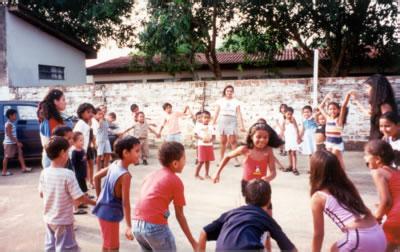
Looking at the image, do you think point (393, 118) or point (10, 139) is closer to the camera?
point (393, 118)

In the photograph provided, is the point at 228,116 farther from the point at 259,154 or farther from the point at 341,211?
the point at 341,211

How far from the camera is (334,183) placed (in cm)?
251

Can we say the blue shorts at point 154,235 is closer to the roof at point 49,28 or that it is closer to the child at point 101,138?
the child at point 101,138

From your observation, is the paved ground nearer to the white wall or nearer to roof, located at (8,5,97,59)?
the white wall

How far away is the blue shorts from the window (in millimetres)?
15709

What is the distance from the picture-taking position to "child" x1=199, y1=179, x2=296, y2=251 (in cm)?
222

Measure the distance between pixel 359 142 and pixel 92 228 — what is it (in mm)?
8375

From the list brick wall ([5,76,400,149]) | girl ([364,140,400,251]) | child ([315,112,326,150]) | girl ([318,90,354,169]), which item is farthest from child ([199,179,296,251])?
brick wall ([5,76,400,149])

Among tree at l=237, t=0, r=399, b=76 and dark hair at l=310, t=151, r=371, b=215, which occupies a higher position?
tree at l=237, t=0, r=399, b=76

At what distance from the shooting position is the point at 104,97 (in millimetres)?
12883

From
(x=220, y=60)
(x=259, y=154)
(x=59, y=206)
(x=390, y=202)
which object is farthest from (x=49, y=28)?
(x=390, y=202)

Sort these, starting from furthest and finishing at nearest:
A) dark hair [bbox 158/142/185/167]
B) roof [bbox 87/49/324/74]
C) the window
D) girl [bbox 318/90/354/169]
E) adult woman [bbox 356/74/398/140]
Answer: roof [bbox 87/49/324/74]
the window
girl [bbox 318/90/354/169]
adult woman [bbox 356/74/398/140]
dark hair [bbox 158/142/185/167]

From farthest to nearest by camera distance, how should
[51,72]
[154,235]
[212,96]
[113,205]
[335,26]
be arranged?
[51,72] → [335,26] → [212,96] → [113,205] → [154,235]

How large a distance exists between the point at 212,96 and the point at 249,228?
10.0 metres
